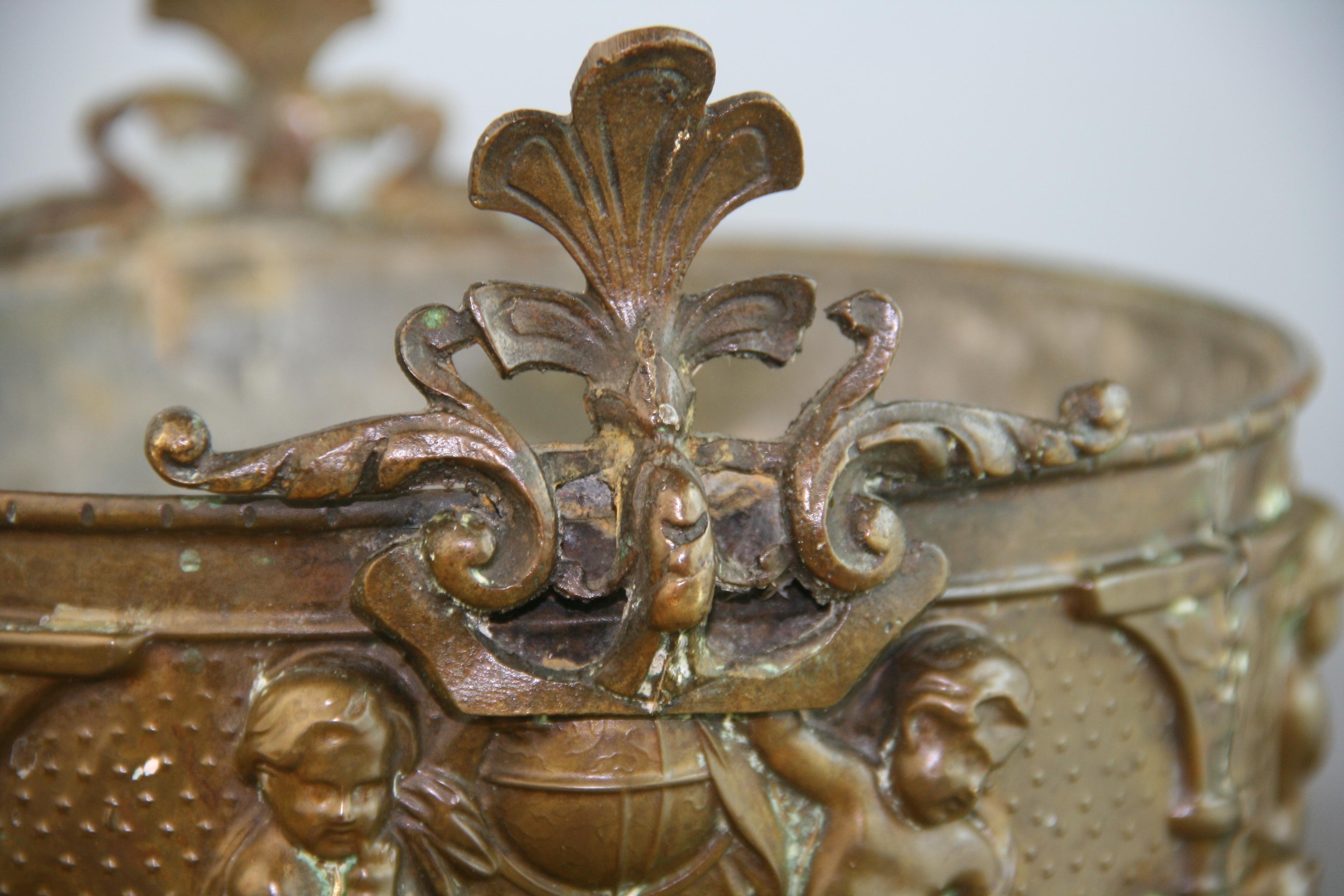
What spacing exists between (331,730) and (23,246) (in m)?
0.87

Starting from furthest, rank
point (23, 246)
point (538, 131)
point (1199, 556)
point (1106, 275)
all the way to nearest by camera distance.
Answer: point (23, 246) → point (1106, 275) → point (1199, 556) → point (538, 131)

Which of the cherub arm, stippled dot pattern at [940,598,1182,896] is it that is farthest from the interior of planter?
the cherub arm

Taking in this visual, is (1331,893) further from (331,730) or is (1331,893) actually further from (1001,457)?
(331,730)

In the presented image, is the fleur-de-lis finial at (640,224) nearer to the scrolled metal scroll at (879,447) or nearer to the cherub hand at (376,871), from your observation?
the scrolled metal scroll at (879,447)

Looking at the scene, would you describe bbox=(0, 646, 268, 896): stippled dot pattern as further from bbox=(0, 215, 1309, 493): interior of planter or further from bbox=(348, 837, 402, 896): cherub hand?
bbox=(0, 215, 1309, 493): interior of planter

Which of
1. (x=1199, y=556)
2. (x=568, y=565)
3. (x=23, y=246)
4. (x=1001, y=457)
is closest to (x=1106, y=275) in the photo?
(x=1199, y=556)

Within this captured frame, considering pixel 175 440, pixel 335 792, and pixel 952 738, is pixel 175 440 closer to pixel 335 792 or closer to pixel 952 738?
pixel 335 792

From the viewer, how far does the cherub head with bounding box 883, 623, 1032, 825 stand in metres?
0.62

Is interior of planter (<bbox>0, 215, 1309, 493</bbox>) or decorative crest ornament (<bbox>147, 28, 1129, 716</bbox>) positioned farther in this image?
interior of planter (<bbox>0, 215, 1309, 493</bbox>)

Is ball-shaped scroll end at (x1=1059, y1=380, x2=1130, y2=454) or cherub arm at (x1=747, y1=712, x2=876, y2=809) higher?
ball-shaped scroll end at (x1=1059, y1=380, x2=1130, y2=454)

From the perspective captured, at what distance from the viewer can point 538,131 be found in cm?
57

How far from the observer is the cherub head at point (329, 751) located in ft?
1.91

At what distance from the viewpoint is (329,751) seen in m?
0.58

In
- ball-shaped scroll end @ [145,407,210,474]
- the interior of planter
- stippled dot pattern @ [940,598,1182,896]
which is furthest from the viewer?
the interior of planter
